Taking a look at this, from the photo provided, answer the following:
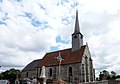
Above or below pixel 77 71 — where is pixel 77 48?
above

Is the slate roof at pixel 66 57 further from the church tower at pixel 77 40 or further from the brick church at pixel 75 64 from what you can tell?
the church tower at pixel 77 40

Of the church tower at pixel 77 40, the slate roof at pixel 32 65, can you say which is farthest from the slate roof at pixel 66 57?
the slate roof at pixel 32 65

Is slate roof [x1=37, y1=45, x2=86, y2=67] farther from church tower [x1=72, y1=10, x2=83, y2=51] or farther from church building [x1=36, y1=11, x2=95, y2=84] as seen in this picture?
church tower [x1=72, y1=10, x2=83, y2=51]

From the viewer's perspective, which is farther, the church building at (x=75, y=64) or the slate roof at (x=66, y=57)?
the slate roof at (x=66, y=57)

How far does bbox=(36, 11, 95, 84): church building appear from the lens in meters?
42.2

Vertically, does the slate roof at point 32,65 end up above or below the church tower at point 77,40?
below

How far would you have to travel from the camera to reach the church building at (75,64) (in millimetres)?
42250

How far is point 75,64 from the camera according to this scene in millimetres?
42906

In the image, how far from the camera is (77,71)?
139 feet

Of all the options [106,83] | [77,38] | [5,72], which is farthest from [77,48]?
[5,72]

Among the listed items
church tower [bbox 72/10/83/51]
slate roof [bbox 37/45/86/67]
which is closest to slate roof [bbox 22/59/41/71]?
slate roof [bbox 37/45/86/67]

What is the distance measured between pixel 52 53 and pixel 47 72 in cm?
644

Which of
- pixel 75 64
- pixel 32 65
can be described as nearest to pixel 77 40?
pixel 75 64

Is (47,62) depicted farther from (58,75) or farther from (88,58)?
(88,58)
